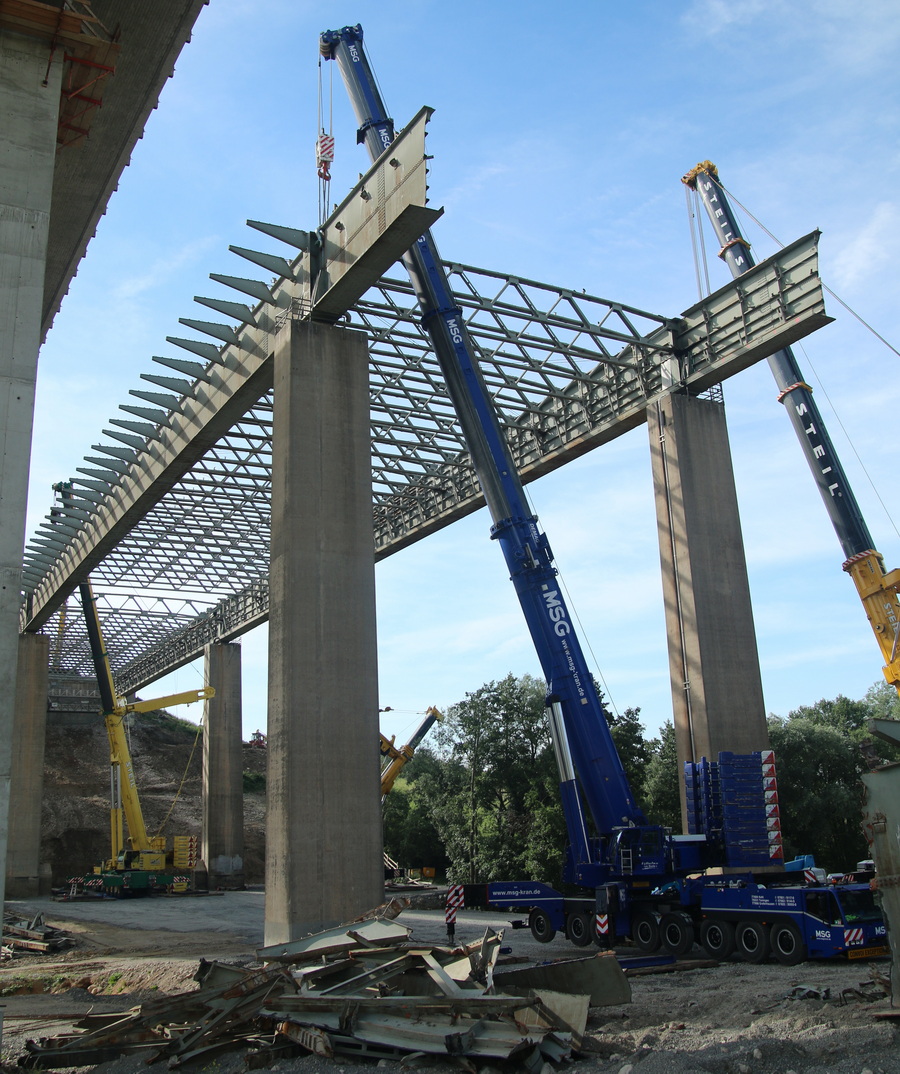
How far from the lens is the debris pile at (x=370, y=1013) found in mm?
9258

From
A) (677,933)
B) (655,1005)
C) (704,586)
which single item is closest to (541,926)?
(677,933)

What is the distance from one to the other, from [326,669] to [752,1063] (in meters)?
11.3

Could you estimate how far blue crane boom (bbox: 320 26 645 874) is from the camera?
56.6 feet

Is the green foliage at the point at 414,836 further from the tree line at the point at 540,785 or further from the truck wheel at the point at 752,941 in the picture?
the truck wheel at the point at 752,941

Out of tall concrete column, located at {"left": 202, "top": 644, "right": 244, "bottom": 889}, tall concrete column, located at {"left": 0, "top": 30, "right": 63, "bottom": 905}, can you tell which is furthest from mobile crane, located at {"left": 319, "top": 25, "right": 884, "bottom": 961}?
tall concrete column, located at {"left": 202, "top": 644, "right": 244, "bottom": 889}

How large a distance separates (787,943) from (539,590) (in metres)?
7.20

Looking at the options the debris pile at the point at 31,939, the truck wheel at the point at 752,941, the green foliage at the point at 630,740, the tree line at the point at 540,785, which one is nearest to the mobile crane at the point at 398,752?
the tree line at the point at 540,785

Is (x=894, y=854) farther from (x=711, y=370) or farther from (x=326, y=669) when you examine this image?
(x=711, y=370)

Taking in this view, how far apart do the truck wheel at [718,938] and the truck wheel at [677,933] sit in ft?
0.76

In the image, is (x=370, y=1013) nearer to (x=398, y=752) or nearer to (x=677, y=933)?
(x=677, y=933)

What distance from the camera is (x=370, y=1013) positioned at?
984cm

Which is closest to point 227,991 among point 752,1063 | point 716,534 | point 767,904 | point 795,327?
point 752,1063

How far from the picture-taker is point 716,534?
23953 millimetres

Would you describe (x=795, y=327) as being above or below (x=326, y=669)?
above
